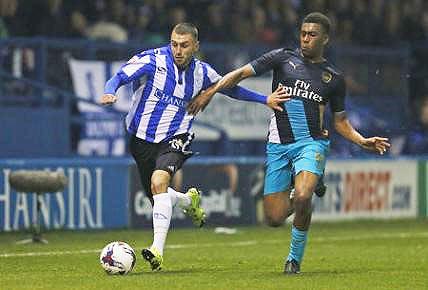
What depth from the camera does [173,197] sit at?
509 inches

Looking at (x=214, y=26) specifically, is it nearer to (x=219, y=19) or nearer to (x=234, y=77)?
(x=219, y=19)

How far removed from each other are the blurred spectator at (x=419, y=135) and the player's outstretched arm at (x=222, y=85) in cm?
1181

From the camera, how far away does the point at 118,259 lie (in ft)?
38.9

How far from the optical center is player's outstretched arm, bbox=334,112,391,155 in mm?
12406

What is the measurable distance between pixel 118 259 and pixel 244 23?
11687 millimetres

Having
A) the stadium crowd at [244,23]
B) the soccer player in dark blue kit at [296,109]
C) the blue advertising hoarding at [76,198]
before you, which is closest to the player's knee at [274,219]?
Result: the soccer player in dark blue kit at [296,109]

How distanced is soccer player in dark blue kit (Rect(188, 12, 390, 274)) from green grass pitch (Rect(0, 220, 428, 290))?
0.75 metres

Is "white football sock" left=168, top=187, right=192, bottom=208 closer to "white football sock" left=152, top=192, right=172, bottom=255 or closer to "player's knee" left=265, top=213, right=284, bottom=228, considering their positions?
"white football sock" left=152, top=192, right=172, bottom=255

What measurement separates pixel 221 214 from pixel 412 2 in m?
8.11

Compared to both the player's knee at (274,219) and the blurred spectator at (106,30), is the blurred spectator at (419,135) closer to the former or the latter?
the blurred spectator at (106,30)

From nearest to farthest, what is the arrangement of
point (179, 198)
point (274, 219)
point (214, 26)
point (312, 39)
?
point (312, 39)
point (274, 219)
point (179, 198)
point (214, 26)

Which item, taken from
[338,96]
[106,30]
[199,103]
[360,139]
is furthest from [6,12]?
[360,139]

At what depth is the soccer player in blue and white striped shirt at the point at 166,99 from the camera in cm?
1265

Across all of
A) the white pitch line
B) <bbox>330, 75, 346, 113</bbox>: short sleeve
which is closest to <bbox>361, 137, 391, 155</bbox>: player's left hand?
<bbox>330, 75, 346, 113</bbox>: short sleeve
